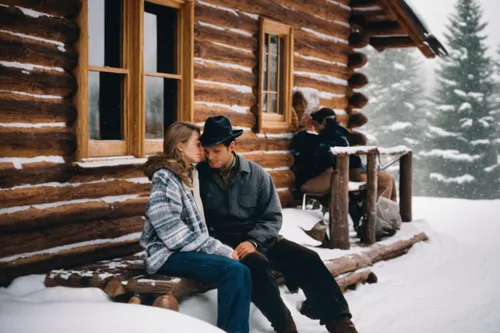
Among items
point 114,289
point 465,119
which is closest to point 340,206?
point 114,289

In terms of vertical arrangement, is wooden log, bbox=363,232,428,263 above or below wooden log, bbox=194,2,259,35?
below

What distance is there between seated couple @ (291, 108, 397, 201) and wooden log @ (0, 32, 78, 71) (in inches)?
168

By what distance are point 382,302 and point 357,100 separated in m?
6.37

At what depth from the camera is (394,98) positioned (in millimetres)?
40312

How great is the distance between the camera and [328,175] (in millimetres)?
9672

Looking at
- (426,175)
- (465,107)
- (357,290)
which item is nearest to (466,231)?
(357,290)

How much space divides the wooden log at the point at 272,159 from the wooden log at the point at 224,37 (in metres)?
1.56

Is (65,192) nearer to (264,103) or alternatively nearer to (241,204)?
(241,204)

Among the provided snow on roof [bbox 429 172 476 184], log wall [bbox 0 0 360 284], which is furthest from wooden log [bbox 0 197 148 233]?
snow on roof [bbox 429 172 476 184]

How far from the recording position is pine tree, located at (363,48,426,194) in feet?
130

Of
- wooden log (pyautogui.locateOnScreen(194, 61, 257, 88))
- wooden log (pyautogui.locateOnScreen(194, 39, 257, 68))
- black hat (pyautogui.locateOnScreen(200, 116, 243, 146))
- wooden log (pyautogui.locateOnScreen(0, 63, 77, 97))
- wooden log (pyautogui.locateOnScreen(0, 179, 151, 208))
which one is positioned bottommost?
wooden log (pyautogui.locateOnScreen(0, 179, 151, 208))

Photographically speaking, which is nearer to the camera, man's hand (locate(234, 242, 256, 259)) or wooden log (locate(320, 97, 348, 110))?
man's hand (locate(234, 242, 256, 259))

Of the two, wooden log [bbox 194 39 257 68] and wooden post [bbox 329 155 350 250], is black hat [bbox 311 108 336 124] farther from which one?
wooden post [bbox 329 155 350 250]

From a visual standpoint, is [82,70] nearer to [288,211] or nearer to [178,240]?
[178,240]
